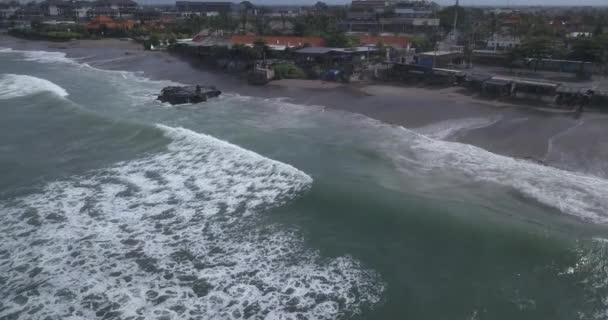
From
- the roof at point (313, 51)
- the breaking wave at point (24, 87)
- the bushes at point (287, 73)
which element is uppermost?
the roof at point (313, 51)

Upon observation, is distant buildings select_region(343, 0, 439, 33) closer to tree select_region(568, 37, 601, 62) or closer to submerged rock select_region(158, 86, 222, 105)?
tree select_region(568, 37, 601, 62)

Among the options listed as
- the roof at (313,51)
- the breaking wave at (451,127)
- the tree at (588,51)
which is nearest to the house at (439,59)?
the roof at (313,51)

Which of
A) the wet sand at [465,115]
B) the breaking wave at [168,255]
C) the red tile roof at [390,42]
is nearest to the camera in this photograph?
the breaking wave at [168,255]

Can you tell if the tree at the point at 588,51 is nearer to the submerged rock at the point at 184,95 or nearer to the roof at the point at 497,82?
the roof at the point at 497,82

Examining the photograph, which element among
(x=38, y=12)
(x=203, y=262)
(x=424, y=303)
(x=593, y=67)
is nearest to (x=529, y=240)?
(x=424, y=303)

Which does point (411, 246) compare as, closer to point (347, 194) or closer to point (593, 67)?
point (347, 194)

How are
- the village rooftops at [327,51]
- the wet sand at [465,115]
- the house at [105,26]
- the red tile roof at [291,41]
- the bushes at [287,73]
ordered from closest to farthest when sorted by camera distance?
the wet sand at [465,115]
the bushes at [287,73]
the village rooftops at [327,51]
the red tile roof at [291,41]
the house at [105,26]

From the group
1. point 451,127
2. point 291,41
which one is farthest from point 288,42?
point 451,127
